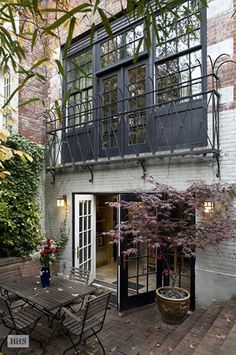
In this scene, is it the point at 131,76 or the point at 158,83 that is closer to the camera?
the point at 158,83

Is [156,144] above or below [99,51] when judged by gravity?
below

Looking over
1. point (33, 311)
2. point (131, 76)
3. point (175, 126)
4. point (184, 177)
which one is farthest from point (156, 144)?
point (33, 311)

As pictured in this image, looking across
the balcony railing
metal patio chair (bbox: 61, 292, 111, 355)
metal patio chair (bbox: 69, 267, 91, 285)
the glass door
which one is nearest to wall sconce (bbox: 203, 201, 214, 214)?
the balcony railing

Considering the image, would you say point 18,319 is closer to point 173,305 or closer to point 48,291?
point 48,291

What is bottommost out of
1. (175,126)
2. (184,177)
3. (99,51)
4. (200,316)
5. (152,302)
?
(152,302)

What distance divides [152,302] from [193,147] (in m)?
3.14

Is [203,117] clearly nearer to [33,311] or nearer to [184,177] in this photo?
[184,177]

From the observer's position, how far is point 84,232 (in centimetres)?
657

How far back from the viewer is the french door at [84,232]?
21.0 feet

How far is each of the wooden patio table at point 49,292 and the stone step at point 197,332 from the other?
4.84 feet

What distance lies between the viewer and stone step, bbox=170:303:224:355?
10.5ft

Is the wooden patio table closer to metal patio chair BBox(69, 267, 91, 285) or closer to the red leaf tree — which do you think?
metal patio chair BBox(69, 267, 91, 285)

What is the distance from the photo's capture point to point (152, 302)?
5.35 meters

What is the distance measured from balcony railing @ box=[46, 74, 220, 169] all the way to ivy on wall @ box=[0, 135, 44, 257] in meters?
0.66
